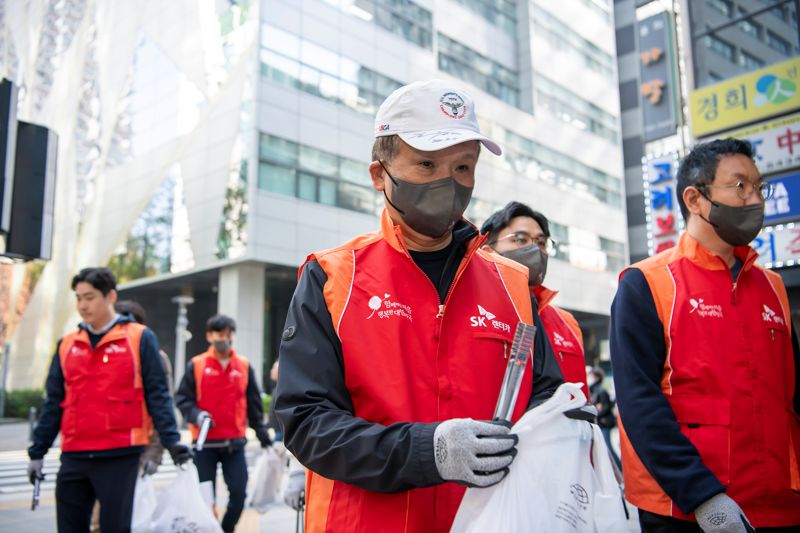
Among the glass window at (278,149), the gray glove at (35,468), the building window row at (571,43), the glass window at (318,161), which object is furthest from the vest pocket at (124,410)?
the building window row at (571,43)

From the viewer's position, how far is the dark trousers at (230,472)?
6883 mm

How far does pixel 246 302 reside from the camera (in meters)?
24.9

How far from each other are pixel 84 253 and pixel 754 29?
2728 cm

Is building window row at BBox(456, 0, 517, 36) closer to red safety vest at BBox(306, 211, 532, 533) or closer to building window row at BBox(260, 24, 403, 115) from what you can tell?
building window row at BBox(260, 24, 403, 115)

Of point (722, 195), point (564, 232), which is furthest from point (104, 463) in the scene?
point (564, 232)

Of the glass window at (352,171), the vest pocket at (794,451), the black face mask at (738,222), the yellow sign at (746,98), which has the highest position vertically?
the glass window at (352,171)

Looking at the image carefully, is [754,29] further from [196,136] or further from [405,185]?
[196,136]

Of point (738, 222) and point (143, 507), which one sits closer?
point (738, 222)

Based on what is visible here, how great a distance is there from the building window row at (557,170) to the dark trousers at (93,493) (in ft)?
97.1

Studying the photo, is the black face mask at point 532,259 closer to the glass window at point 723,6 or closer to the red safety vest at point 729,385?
the red safety vest at point 729,385

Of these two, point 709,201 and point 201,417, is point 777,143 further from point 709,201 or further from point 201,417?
point 201,417

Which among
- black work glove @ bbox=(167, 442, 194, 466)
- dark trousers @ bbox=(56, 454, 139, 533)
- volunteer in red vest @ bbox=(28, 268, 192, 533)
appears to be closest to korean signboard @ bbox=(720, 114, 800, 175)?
black work glove @ bbox=(167, 442, 194, 466)

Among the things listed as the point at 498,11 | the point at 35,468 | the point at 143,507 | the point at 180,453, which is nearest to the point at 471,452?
the point at 180,453

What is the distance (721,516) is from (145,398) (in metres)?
4.14
